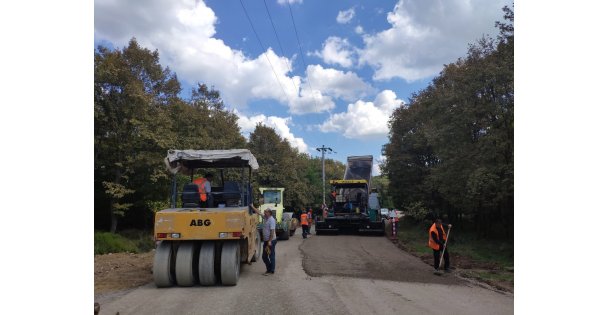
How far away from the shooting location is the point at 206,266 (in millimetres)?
8430

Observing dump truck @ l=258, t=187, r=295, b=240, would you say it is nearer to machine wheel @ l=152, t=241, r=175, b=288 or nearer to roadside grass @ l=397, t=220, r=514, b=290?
roadside grass @ l=397, t=220, r=514, b=290

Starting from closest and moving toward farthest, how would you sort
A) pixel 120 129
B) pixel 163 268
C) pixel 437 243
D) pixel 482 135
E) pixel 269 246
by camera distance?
1. pixel 163 268
2. pixel 269 246
3. pixel 437 243
4. pixel 482 135
5. pixel 120 129

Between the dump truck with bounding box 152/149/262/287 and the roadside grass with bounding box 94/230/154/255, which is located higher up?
the dump truck with bounding box 152/149/262/287

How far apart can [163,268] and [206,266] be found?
2.66ft

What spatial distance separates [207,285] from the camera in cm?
859

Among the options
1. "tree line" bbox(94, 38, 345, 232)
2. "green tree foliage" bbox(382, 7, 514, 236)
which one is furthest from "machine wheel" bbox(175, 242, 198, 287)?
"tree line" bbox(94, 38, 345, 232)

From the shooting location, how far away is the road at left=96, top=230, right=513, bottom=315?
6.68 meters

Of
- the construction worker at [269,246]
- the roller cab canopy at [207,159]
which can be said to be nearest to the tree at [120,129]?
the roller cab canopy at [207,159]

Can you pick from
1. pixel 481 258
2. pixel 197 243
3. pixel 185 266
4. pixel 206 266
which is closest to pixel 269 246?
pixel 197 243

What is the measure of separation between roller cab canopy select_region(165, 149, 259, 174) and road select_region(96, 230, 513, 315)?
2560mm

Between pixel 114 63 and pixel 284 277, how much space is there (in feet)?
57.4

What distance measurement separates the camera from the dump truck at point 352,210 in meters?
22.2

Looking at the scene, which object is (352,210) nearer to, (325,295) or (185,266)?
(185,266)

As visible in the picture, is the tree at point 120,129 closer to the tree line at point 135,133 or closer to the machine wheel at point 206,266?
the tree line at point 135,133
